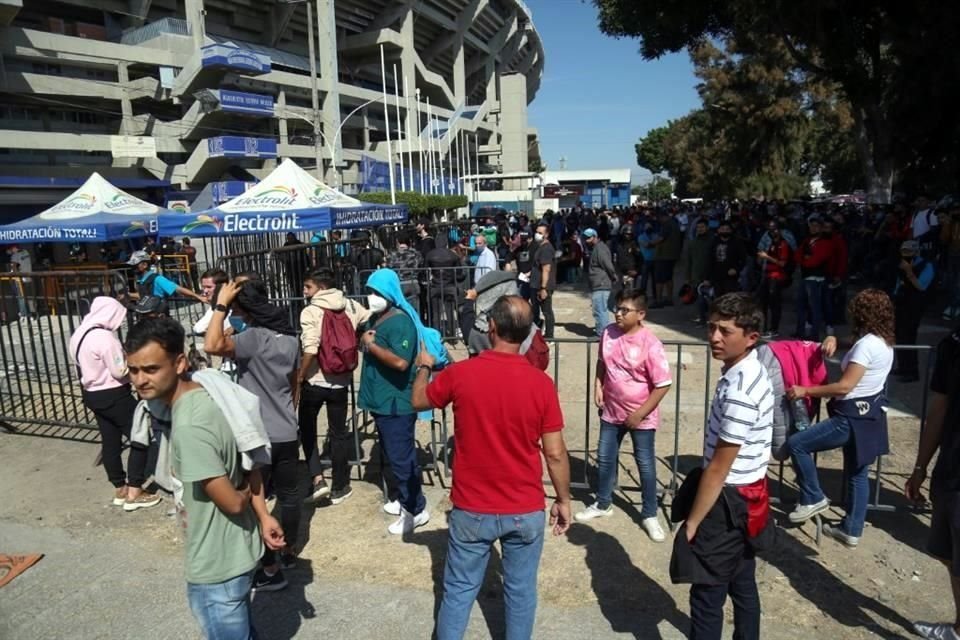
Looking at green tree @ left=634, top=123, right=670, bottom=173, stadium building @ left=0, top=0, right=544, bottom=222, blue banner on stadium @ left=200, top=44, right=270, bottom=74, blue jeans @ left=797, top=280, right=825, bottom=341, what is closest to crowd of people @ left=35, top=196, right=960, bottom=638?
blue jeans @ left=797, top=280, right=825, bottom=341

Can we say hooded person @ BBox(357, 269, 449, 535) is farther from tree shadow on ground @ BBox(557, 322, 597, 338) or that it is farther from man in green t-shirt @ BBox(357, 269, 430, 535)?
tree shadow on ground @ BBox(557, 322, 597, 338)

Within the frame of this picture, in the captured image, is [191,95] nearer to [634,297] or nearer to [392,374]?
[392,374]

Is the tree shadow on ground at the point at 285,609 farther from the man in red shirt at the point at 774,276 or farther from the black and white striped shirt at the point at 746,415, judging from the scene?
the man in red shirt at the point at 774,276

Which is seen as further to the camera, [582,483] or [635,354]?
[582,483]

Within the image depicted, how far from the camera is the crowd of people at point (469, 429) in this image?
2.53m

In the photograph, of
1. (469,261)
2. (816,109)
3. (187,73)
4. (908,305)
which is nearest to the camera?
(908,305)

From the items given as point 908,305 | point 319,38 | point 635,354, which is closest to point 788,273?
point 908,305

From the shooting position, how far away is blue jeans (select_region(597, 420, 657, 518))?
4176 mm

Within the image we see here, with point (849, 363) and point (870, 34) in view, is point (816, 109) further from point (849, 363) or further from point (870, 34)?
point (849, 363)

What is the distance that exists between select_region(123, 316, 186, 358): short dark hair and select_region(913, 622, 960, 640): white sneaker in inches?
A: 144

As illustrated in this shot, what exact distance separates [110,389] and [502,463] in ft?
12.2

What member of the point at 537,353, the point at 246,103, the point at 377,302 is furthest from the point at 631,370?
the point at 246,103

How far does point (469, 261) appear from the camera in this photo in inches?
530

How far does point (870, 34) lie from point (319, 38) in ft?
124
